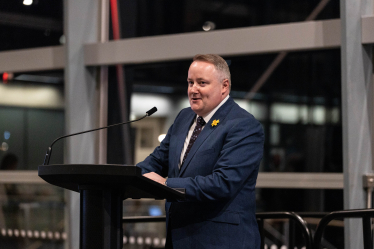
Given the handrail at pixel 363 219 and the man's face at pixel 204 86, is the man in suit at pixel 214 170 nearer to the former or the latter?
the man's face at pixel 204 86

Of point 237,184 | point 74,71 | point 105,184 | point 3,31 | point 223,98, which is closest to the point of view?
point 105,184

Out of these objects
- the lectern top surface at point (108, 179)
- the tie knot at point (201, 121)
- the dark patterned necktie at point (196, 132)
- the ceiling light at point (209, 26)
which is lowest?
the lectern top surface at point (108, 179)

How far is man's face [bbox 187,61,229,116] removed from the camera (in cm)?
240

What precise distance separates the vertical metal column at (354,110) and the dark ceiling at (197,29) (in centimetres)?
33

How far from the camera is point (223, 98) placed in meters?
2.49

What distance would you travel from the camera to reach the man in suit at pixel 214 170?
7.18 ft

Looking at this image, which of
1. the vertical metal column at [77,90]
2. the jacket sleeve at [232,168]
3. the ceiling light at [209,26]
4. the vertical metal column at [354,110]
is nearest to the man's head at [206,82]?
the jacket sleeve at [232,168]

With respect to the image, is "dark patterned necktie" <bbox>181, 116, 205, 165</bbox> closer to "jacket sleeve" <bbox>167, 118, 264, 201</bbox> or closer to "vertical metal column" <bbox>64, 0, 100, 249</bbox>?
"jacket sleeve" <bbox>167, 118, 264, 201</bbox>

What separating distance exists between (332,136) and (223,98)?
200cm

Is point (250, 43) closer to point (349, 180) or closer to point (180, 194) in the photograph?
point (349, 180)

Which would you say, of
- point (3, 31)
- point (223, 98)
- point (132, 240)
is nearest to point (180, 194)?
point (223, 98)

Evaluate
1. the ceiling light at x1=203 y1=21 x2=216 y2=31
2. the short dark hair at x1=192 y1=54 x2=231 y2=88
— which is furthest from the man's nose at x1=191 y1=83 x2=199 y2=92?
the ceiling light at x1=203 y1=21 x2=216 y2=31

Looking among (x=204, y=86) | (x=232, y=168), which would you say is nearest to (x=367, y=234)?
(x=232, y=168)

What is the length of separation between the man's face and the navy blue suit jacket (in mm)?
96
